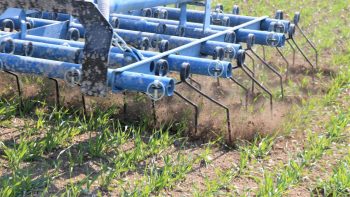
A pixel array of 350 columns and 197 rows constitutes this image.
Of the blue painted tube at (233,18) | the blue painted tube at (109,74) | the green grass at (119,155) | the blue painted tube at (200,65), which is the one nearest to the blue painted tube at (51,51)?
the green grass at (119,155)

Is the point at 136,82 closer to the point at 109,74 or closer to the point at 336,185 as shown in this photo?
the point at 109,74

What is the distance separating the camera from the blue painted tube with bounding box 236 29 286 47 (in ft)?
19.7

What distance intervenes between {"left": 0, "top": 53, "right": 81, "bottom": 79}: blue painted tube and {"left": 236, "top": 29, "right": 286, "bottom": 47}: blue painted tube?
2234mm

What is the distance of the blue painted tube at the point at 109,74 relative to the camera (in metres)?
4.16

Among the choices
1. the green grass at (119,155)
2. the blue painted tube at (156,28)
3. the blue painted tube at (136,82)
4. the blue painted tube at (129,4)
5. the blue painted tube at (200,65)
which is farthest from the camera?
the blue painted tube at (156,28)

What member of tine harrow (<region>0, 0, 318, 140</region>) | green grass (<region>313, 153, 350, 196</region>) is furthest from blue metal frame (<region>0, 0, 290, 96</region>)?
green grass (<region>313, 153, 350, 196</region>)

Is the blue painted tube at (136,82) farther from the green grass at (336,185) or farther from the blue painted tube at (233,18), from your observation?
the blue painted tube at (233,18)

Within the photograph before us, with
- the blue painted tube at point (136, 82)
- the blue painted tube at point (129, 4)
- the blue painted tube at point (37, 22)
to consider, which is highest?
the blue painted tube at point (129, 4)

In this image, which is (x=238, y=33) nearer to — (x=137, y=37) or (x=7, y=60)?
(x=137, y=37)

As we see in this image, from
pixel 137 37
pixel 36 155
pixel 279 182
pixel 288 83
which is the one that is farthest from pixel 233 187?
pixel 288 83

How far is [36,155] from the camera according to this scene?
14.3ft

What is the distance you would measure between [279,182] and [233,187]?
268 millimetres

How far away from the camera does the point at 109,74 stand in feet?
13.7

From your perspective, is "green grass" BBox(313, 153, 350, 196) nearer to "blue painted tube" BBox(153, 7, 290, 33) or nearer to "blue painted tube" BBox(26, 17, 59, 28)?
"blue painted tube" BBox(153, 7, 290, 33)
